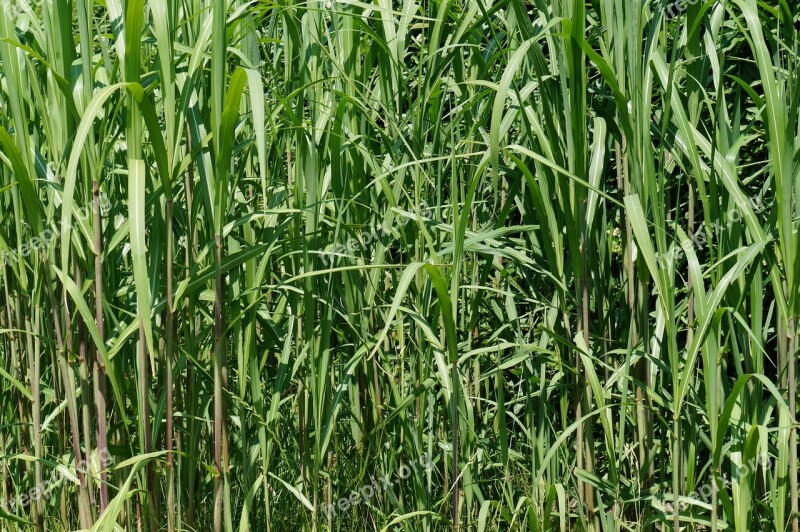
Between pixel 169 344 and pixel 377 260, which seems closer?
pixel 169 344

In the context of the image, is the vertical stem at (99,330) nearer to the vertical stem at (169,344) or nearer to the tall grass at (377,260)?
the tall grass at (377,260)

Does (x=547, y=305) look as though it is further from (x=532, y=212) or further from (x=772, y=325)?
(x=772, y=325)

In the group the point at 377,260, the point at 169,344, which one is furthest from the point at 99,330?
the point at 377,260

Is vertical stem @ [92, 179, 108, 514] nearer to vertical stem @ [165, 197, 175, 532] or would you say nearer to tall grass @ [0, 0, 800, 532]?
tall grass @ [0, 0, 800, 532]

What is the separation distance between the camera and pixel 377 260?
1.77 metres

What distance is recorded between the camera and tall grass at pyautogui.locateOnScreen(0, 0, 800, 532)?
1403 millimetres

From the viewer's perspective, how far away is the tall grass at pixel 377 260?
1.40m

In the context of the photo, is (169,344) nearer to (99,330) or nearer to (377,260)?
(99,330)

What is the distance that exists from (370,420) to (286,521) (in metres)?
0.29

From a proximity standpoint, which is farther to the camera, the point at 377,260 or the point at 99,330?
the point at 377,260

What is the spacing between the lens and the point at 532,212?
1899 millimetres

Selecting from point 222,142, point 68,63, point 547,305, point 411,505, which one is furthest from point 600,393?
point 68,63

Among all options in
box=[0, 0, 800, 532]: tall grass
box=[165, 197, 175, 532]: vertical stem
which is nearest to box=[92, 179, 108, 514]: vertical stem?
box=[0, 0, 800, 532]: tall grass

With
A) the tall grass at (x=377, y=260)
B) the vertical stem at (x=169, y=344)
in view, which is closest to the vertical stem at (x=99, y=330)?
the tall grass at (x=377, y=260)
